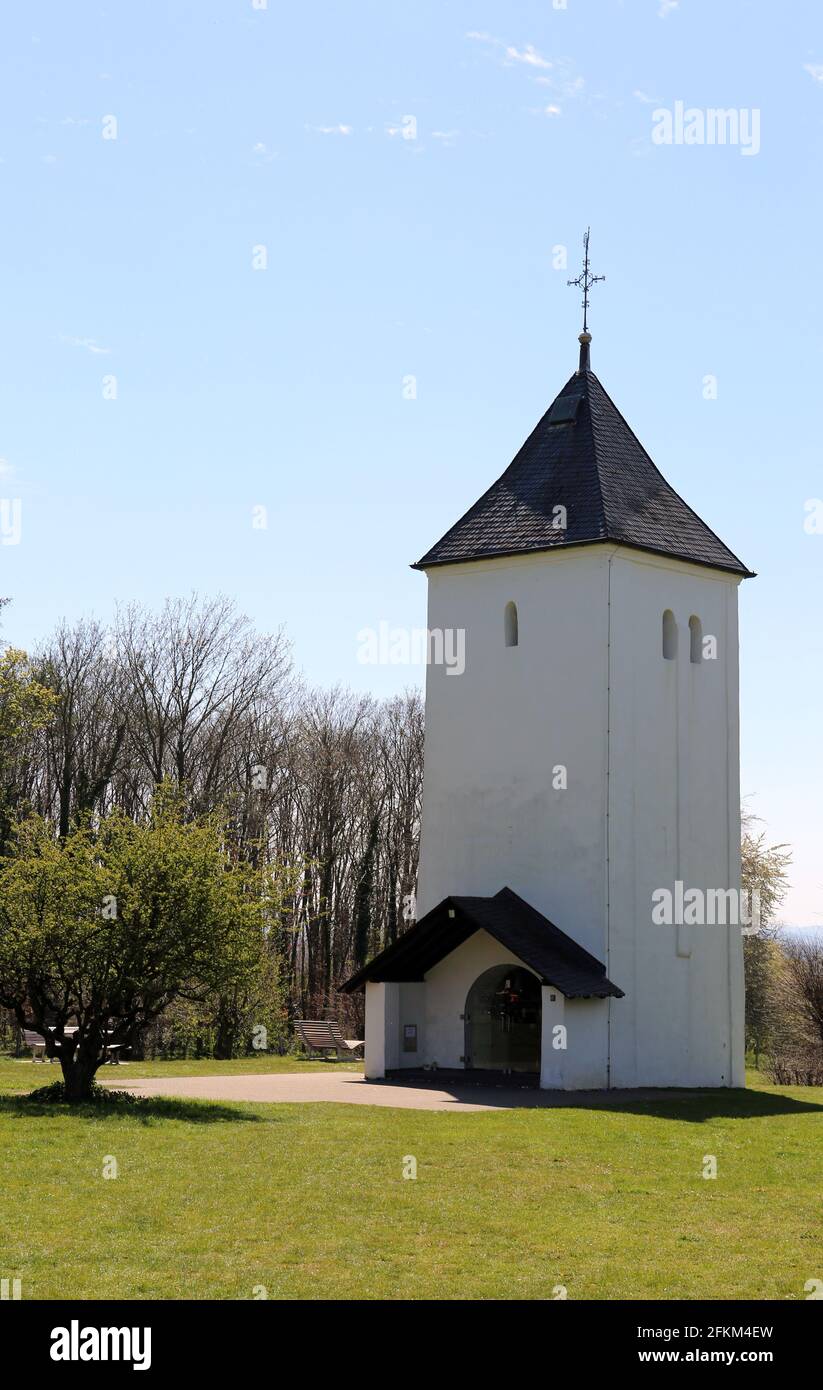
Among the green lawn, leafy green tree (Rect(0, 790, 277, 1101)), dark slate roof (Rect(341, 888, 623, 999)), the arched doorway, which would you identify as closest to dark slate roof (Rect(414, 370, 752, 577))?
dark slate roof (Rect(341, 888, 623, 999))

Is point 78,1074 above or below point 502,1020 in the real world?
below

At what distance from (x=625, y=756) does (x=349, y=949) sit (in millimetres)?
29675

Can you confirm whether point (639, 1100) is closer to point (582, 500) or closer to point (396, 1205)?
point (582, 500)

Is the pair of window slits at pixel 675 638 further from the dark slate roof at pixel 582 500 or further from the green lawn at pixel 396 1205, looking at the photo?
the green lawn at pixel 396 1205

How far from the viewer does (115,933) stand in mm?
20094

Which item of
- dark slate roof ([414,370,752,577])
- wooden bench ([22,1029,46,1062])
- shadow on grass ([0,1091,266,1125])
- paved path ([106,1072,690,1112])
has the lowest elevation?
wooden bench ([22,1029,46,1062])

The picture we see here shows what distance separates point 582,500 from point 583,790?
5.80 m

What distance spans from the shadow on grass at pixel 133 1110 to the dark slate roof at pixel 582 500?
530 inches

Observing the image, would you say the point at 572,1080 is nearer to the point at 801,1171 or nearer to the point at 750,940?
the point at 801,1171

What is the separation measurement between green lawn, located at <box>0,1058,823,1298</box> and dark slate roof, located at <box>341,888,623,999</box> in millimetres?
5740

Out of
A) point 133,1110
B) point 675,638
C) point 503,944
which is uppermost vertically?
point 675,638

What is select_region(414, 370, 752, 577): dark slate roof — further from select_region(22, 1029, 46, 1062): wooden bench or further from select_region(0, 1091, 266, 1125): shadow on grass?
select_region(0, 1091, 266, 1125): shadow on grass

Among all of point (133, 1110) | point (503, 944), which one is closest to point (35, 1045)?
point (503, 944)

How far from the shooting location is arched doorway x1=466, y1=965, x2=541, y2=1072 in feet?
95.6
